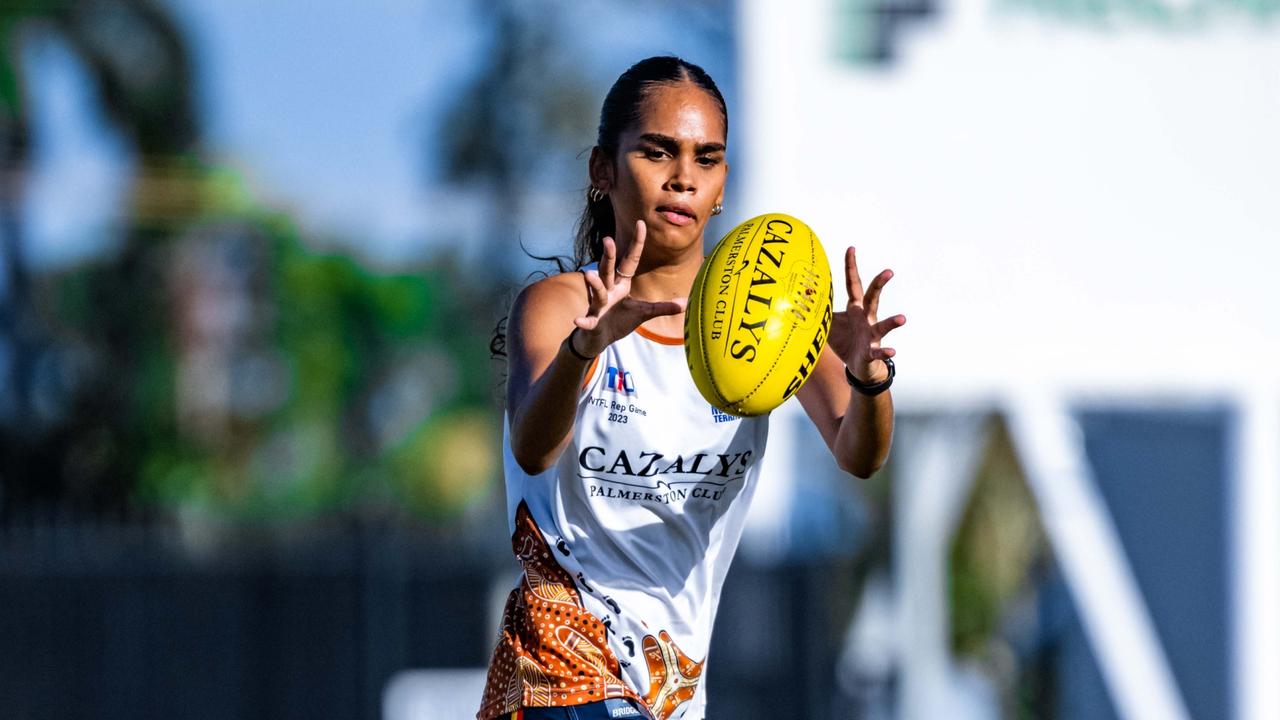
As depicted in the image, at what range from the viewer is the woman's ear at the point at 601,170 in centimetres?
396

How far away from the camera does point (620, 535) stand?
387 cm

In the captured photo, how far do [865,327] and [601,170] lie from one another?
71 centimetres

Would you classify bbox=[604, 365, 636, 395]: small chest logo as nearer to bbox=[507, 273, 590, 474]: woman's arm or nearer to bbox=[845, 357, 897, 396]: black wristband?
bbox=[507, 273, 590, 474]: woman's arm

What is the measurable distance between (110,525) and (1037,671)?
8.11 m

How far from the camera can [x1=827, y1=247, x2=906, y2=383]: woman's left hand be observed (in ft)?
12.1

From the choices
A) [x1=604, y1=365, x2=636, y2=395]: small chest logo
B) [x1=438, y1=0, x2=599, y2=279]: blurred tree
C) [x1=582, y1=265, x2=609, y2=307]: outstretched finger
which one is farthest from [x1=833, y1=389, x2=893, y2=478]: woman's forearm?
[x1=438, y1=0, x2=599, y2=279]: blurred tree

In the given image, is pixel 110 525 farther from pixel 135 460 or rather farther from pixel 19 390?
pixel 135 460

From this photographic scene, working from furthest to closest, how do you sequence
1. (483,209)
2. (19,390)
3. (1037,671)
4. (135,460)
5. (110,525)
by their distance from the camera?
1. (483,209)
2. (135,460)
3. (19,390)
4. (110,525)
5. (1037,671)

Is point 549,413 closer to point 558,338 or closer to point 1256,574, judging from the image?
point 558,338

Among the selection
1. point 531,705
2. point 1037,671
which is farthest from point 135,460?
point 531,705

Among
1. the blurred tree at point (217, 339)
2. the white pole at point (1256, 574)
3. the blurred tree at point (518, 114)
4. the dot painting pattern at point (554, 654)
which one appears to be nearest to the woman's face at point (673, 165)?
the dot painting pattern at point (554, 654)


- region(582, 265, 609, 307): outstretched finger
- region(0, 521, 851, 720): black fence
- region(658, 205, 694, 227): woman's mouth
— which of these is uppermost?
region(658, 205, 694, 227): woman's mouth

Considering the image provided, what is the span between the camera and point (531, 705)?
3838 mm

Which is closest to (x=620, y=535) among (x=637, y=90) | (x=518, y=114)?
(x=637, y=90)
